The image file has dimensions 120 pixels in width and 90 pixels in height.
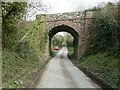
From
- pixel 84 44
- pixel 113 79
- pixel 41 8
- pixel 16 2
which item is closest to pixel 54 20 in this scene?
pixel 84 44

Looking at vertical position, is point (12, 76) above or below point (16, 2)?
below

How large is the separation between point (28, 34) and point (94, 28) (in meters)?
7.26

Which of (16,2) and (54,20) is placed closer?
(16,2)

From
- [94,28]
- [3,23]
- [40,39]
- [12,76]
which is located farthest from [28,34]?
[12,76]

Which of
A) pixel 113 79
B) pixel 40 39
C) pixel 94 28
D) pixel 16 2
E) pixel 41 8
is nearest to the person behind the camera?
pixel 113 79

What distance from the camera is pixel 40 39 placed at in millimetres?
30031

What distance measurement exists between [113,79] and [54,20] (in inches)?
721

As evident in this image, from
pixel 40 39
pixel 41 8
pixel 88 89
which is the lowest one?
pixel 88 89

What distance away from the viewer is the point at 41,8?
55.5 feet

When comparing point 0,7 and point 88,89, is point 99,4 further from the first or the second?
point 88,89

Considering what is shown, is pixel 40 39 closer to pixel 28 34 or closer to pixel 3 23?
pixel 28 34

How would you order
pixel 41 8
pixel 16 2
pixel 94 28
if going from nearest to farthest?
1. pixel 16 2
2. pixel 41 8
3. pixel 94 28

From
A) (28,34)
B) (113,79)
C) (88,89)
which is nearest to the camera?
(88,89)

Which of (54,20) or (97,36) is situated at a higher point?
(54,20)
